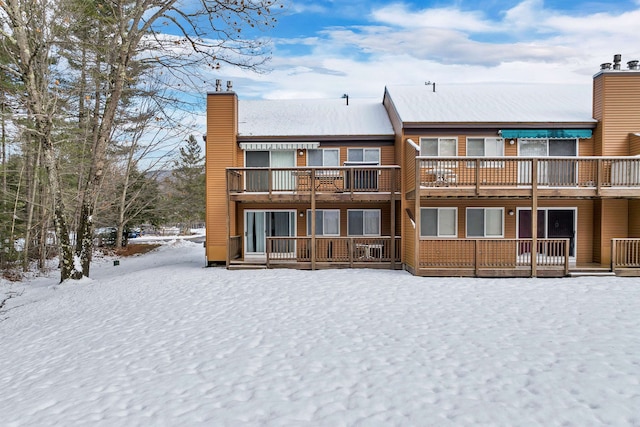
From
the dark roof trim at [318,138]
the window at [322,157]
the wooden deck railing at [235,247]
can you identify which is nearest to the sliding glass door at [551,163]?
the dark roof trim at [318,138]

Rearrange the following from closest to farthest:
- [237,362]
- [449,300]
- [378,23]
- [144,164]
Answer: [237,362], [449,300], [378,23], [144,164]

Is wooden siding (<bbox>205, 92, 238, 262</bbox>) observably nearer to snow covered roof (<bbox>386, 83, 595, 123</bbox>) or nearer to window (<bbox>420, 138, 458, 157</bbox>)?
snow covered roof (<bbox>386, 83, 595, 123</bbox>)

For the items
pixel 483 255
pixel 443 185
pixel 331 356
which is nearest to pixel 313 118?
pixel 443 185

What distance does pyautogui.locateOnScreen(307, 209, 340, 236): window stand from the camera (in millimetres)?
17031

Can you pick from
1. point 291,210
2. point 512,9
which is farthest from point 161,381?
point 512,9

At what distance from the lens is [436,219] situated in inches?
622

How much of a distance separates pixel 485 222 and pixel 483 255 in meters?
2.07

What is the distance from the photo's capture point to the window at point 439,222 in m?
15.8

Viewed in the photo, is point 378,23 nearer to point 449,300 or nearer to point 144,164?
point 449,300

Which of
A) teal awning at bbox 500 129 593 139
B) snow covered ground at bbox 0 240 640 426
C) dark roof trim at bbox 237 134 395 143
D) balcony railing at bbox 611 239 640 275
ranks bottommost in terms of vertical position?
snow covered ground at bbox 0 240 640 426

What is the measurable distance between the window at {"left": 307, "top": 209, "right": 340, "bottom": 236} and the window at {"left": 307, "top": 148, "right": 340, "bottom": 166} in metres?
2.02

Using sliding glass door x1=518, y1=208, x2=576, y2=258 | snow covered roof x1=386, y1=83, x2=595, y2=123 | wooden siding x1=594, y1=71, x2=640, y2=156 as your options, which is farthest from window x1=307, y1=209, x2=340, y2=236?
wooden siding x1=594, y1=71, x2=640, y2=156

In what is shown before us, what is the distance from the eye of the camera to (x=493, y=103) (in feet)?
56.6

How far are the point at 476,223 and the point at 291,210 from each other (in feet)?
24.4
